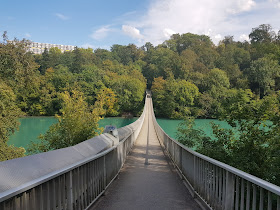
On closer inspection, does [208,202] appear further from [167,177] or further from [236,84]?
[236,84]

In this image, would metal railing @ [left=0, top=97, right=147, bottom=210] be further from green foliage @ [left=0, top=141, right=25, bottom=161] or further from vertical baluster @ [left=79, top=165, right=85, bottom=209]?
green foliage @ [left=0, top=141, right=25, bottom=161]

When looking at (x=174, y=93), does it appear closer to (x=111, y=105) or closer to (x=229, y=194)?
(x=111, y=105)

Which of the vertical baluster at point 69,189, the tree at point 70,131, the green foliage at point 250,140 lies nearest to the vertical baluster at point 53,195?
the vertical baluster at point 69,189

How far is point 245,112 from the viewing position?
694 cm

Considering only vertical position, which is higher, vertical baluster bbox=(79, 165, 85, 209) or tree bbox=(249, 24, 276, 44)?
tree bbox=(249, 24, 276, 44)

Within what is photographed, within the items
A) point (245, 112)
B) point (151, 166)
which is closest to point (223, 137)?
point (245, 112)

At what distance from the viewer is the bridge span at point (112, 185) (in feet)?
7.42

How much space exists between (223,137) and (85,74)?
5554 centimetres

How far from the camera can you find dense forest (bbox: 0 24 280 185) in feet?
21.7

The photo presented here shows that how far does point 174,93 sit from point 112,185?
164ft

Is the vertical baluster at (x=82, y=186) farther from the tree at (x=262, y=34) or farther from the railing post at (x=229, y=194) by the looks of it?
the tree at (x=262, y=34)

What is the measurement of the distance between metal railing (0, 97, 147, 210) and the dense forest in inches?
132

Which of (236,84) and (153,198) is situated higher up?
(236,84)

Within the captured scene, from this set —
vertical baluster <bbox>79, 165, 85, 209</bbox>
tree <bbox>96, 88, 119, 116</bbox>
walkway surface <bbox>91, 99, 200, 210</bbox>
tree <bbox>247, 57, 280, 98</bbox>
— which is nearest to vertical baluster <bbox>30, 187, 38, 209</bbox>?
vertical baluster <bbox>79, 165, 85, 209</bbox>
